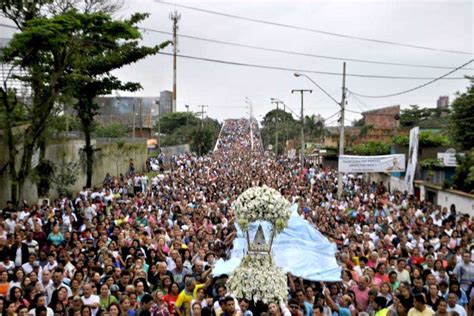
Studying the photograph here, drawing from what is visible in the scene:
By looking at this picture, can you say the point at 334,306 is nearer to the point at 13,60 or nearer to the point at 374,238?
the point at 374,238

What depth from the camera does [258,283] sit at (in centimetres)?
1003

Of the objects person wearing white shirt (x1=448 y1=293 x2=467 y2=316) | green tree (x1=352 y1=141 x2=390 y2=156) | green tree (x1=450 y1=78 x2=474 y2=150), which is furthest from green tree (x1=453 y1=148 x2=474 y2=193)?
person wearing white shirt (x1=448 y1=293 x2=467 y2=316)

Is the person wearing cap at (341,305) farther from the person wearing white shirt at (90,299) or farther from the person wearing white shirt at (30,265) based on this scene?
the person wearing white shirt at (30,265)

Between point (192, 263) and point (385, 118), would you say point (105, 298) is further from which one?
point (385, 118)

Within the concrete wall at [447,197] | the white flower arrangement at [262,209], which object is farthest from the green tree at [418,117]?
the white flower arrangement at [262,209]

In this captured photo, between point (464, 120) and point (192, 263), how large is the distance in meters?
A: 22.6

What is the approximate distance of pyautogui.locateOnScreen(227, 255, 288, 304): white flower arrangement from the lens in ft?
32.5

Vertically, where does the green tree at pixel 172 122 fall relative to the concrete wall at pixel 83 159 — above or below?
above

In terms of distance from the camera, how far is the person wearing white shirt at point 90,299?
8898mm

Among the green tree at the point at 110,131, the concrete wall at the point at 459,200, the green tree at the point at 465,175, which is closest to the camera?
the concrete wall at the point at 459,200

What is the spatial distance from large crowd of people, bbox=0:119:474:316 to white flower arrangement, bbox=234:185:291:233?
3.65 ft

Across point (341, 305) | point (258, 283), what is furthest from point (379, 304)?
point (258, 283)

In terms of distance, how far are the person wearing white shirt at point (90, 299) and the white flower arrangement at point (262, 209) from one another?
2811 mm

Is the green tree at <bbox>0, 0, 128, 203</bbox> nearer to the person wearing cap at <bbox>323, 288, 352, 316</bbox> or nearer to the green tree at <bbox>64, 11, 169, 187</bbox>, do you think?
the green tree at <bbox>64, 11, 169, 187</bbox>
